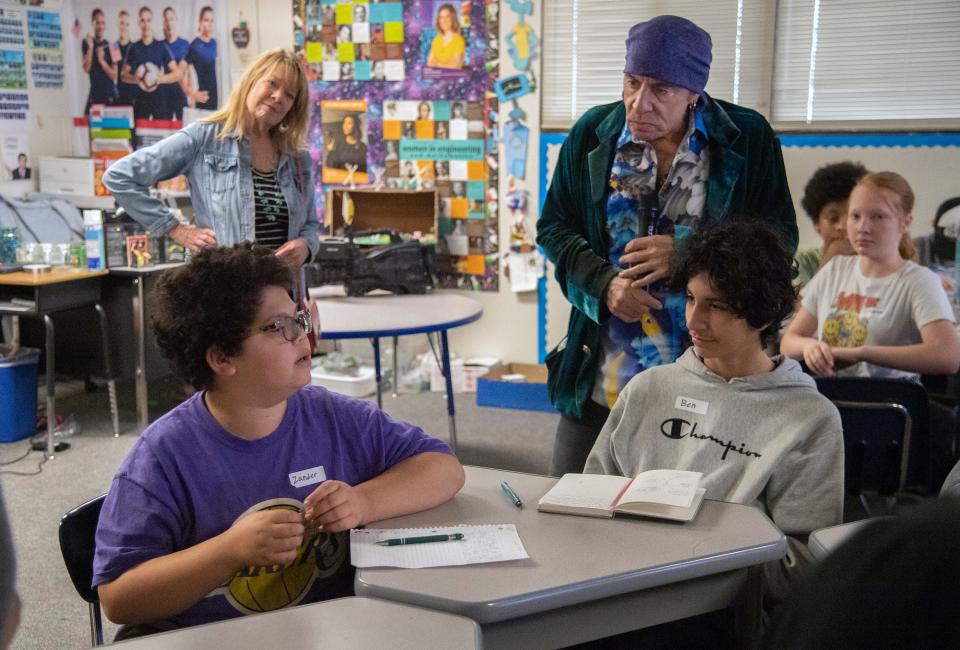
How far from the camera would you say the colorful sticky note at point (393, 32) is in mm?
5125

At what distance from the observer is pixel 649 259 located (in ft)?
6.43

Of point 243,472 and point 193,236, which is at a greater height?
point 193,236

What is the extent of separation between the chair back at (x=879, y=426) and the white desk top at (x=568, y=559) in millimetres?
840

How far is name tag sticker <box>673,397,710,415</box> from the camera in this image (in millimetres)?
1897

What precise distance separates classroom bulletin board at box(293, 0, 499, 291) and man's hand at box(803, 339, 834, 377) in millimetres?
2623

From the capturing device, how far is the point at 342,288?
166 inches

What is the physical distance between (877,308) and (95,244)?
326 centimetres

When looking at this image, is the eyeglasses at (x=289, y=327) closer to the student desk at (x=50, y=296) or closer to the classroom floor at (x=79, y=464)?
the classroom floor at (x=79, y=464)

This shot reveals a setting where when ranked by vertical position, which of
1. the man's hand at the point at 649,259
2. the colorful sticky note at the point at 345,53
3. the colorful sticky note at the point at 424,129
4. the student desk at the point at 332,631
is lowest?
the student desk at the point at 332,631

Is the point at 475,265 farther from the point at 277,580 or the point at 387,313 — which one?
the point at 277,580

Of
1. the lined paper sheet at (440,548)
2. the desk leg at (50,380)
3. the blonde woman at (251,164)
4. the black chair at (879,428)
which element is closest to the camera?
the lined paper sheet at (440,548)

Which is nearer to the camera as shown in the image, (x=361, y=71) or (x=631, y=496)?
(x=631, y=496)

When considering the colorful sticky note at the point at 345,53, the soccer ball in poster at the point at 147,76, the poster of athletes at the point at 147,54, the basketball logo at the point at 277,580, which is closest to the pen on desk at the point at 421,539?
the basketball logo at the point at 277,580

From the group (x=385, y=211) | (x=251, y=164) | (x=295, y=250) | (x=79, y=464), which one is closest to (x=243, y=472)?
(x=295, y=250)
